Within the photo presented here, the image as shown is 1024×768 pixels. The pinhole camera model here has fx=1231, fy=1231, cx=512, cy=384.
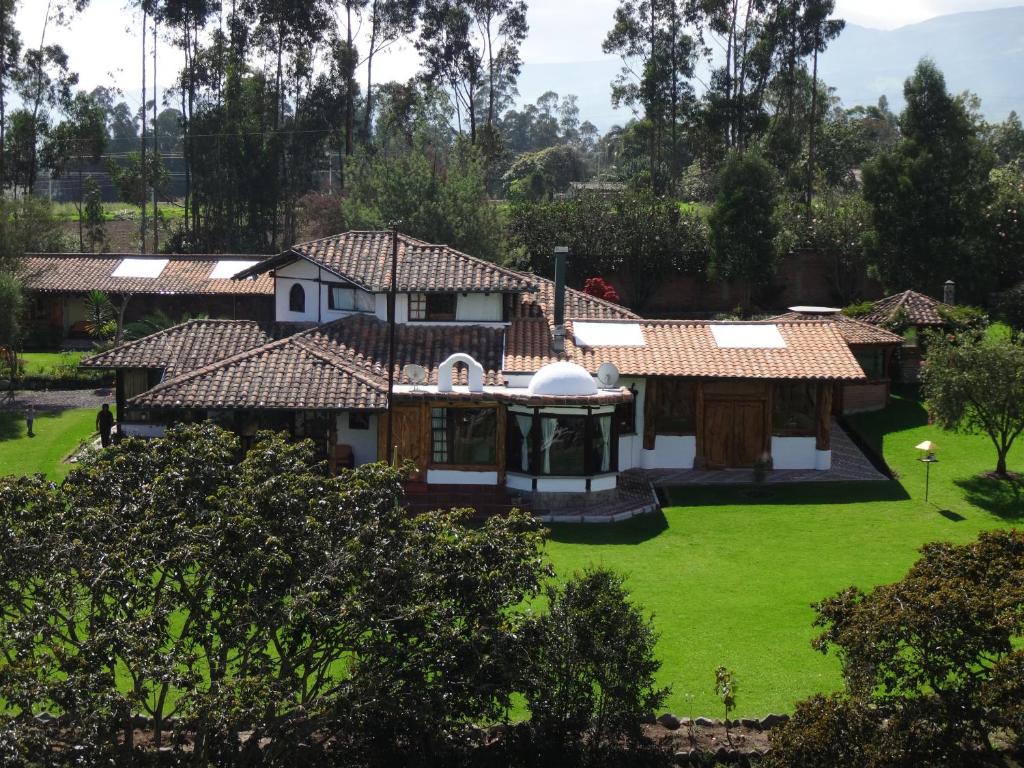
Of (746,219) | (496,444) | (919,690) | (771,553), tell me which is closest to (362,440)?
(496,444)

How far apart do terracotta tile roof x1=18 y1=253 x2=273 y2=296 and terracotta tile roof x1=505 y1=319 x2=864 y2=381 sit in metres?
19.2

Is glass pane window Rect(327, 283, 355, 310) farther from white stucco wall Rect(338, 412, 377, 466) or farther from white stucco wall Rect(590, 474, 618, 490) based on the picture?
white stucco wall Rect(590, 474, 618, 490)

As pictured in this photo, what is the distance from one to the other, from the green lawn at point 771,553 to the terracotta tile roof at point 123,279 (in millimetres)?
24607

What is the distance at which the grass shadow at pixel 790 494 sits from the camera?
26.7m

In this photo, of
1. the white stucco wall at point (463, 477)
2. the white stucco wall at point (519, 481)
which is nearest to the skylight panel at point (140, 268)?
the white stucco wall at point (463, 477)

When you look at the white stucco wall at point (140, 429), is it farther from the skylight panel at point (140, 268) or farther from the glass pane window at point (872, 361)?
the skylight panel at point (140, 268)

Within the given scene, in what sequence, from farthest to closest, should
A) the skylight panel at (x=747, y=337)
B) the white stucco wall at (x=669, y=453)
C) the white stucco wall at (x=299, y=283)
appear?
1. the white stucco wall at (x=299, y=283)
2. the skylight panel at (x=747, y=337)
3. the white stucco wall at (x=669, y=453)

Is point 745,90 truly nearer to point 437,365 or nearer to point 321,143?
point 321,143

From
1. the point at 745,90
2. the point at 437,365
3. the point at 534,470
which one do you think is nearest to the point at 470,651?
the point at 534,470

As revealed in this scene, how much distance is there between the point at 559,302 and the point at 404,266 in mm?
4125

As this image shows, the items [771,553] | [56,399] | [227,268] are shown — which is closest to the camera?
[771,553]

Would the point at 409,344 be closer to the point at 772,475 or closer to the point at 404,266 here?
the point at 404,266

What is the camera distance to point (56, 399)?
122 feet

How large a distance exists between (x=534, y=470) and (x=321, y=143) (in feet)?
124
